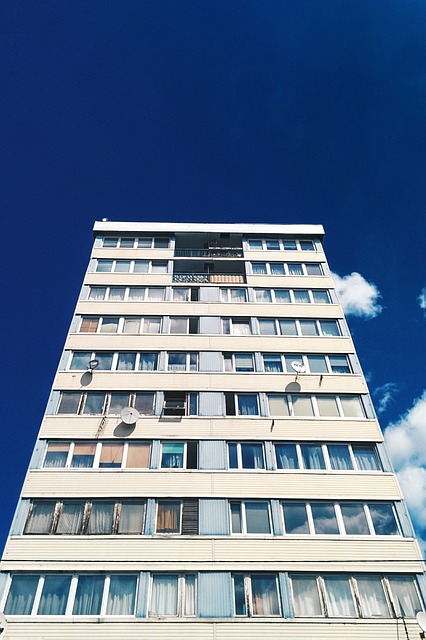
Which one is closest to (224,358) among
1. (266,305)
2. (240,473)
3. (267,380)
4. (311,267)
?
(267,380)

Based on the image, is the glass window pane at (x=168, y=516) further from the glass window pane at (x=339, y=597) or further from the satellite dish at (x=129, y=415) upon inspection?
the glass window pane at (x=339, y=597)

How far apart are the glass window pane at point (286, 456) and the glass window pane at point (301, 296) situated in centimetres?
1151

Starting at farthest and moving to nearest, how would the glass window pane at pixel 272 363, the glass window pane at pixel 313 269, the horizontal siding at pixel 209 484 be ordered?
the glass window pane at pixel 313 269 < the glass window pane at pixel 272 363 < the horizontal siding at pixel 209 484

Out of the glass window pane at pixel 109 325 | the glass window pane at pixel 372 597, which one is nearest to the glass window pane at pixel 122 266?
the glass window pane at pixel 109 325

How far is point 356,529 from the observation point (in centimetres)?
2012

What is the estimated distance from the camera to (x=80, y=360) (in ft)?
88.0

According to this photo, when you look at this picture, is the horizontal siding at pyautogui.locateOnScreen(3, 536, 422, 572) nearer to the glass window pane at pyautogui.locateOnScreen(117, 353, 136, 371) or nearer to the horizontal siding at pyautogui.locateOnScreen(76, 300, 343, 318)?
the glass window pane at pyautogui.locateOnScreen(117, 353, 136, 371)

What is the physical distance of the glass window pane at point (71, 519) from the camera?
64.4 ft

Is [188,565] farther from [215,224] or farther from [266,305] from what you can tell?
[215,224]

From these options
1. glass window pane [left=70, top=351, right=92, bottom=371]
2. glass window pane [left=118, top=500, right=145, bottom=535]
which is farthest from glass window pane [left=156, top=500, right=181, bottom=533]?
glass window pane [left=70, top=351, right=92, bottom=371]

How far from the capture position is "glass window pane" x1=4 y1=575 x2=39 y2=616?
17422mm

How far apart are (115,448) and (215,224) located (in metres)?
20.4

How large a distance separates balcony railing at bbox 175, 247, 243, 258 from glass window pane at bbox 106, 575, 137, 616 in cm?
2308

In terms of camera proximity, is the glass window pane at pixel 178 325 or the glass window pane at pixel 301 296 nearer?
the glass window pane at pixel 178 325
